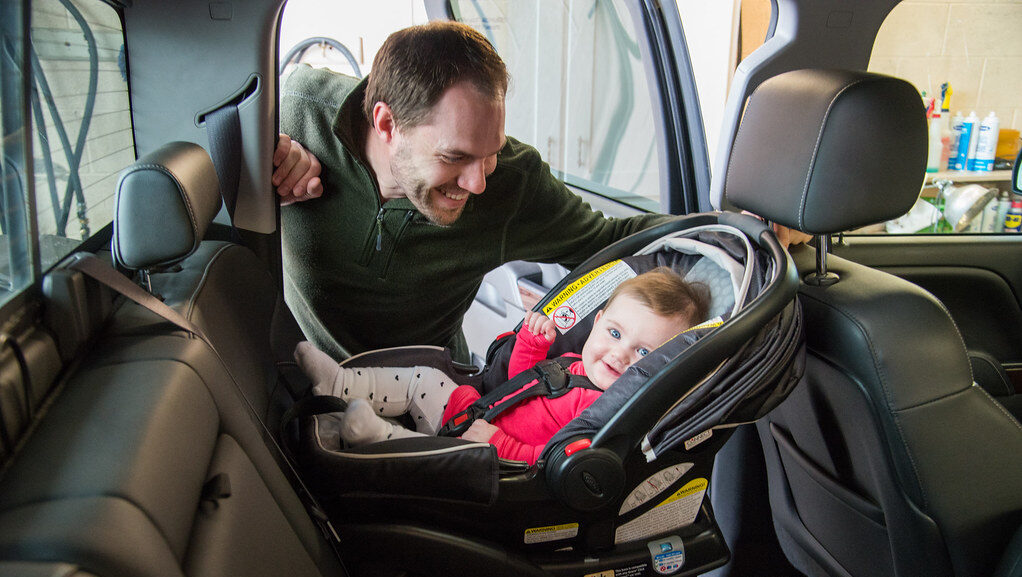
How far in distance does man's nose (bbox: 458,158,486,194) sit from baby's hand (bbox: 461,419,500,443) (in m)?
0.58

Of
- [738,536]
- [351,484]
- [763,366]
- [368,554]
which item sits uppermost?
[763,366]

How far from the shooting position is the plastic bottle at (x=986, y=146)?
2.88 metres

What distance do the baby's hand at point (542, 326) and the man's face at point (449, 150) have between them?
36cm

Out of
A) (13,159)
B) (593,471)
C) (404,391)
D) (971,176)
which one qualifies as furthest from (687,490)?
(971,176)

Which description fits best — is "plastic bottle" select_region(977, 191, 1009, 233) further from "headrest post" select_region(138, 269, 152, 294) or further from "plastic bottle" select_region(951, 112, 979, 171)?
"headrest post" select_region(138, 269, 152, 294)

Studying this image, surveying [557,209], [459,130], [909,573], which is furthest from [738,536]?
[459,130]

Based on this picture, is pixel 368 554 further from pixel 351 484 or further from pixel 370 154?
pixel 370 154

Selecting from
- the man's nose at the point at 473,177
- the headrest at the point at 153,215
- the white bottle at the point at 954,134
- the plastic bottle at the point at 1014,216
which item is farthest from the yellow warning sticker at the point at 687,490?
the white bottle at the point at 954,134

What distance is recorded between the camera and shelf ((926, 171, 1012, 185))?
2.84 m

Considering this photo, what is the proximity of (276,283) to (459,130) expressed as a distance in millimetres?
572

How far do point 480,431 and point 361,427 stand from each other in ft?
0.96

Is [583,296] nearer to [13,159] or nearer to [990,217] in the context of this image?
[13,159]

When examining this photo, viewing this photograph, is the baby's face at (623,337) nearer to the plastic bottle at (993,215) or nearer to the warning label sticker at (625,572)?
the warning label sticker at (625,572)

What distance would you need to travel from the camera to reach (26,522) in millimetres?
710
